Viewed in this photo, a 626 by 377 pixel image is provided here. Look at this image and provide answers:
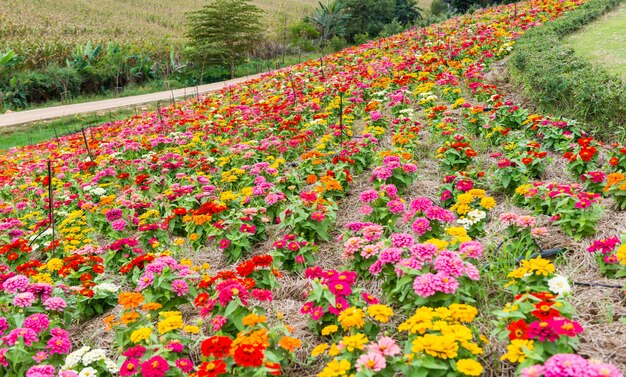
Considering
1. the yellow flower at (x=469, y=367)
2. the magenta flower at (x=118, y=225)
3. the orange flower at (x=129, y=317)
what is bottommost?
the magenta flower at (x=118, y=225)

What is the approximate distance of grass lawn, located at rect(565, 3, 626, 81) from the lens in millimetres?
6891

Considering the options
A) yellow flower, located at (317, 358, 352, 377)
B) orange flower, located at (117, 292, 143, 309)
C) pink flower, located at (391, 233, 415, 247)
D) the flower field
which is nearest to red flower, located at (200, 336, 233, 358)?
the flower field

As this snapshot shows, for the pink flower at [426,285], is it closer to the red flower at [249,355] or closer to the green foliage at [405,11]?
the red flower at [249,355]

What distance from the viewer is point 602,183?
379cm

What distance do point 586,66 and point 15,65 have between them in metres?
19.4

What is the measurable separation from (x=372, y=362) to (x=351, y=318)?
0.32 metres

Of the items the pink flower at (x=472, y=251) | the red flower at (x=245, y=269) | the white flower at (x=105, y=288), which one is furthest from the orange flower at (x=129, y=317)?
the pink flower at (x=472, y=251)

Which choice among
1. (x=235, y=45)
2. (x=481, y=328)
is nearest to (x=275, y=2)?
(x=235, y=45)

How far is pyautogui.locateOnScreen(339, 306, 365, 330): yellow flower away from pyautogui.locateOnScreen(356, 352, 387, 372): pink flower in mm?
243

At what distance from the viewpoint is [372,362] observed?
1.99 m

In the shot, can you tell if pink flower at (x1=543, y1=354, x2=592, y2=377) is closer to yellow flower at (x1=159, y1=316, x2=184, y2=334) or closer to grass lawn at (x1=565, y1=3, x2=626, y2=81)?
yellow flower at (x1=159, y1=316, x2=184, y2=334)

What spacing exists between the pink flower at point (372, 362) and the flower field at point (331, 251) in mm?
10

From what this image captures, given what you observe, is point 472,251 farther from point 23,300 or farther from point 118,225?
point 118,225

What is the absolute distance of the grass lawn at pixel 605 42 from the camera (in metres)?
6.89
